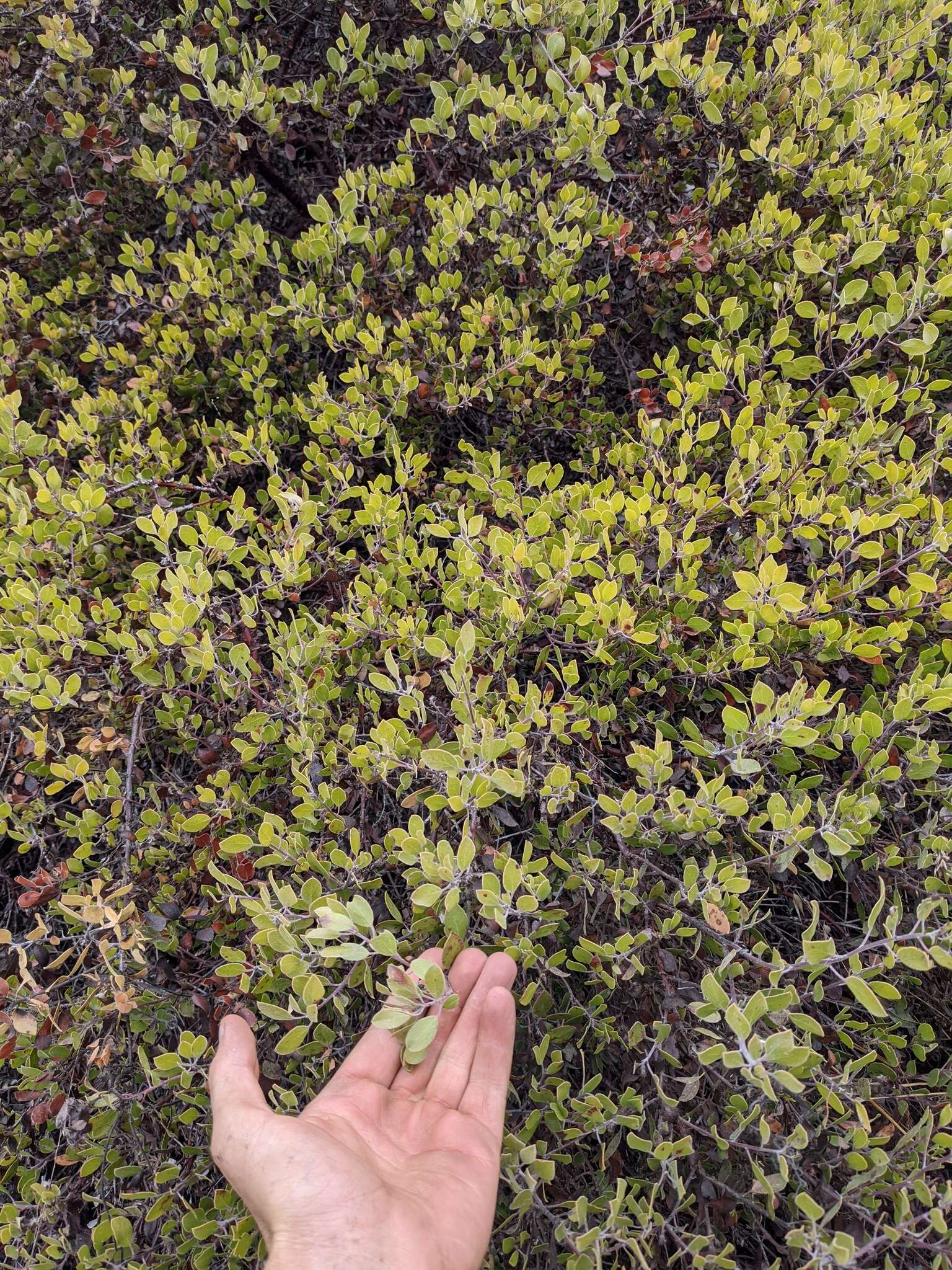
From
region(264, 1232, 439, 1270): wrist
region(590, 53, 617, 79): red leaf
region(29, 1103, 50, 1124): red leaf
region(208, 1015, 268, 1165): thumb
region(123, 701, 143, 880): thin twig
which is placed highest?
region(590, 53, 617, 79): red leaf

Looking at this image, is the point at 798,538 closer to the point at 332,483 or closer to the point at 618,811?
the point at 618,811

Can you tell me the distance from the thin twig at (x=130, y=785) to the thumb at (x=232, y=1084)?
599 millimetres

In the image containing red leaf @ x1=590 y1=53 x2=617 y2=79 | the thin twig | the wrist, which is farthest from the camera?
red leaf @ x1=590 y1=53 x2=617 y2=79

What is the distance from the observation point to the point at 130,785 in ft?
6.98

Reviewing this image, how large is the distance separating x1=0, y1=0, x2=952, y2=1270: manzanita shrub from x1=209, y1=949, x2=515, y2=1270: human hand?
11 cm

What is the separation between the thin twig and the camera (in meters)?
2.12

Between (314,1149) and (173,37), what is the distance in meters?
3.96

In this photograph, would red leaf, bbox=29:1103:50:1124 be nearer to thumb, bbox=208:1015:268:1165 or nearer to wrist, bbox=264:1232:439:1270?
thumb, bbox=208:1015:268:1165

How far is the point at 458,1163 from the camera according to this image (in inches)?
66.4

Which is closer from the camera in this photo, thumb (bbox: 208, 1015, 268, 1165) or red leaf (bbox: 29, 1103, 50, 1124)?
thumb (bbox: 208, 1015, 268, 1165)

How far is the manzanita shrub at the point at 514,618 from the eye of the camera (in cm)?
174

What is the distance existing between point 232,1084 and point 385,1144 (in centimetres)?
38

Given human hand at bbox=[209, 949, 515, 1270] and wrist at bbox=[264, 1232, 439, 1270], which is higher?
human hand at bbox=[209, 949, 515, 1270]

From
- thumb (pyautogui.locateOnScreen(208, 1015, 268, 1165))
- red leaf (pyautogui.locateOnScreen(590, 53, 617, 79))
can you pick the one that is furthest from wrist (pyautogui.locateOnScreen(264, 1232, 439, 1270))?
red leaf (pyautogui.locateOnScreen(590, 53, 617, 79))
